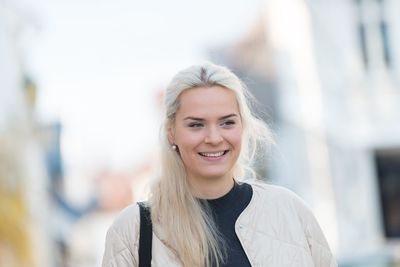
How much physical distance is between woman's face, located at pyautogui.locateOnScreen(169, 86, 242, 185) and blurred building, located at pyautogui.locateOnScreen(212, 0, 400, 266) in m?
15.3

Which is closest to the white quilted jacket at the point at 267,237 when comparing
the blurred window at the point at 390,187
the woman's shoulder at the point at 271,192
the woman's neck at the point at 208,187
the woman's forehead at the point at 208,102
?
the woman's shoulder at the point at 271,192

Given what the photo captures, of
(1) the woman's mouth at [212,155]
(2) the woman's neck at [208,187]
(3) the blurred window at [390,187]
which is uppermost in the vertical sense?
(1) the woman's mouth at [212,155]

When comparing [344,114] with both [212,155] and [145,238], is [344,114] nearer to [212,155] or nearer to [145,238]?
[212,155]

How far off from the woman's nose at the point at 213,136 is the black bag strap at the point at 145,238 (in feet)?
1.06

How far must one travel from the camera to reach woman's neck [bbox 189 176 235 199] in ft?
10.7

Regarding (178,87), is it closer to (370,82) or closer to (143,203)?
(143,203)

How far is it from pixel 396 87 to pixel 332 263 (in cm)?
1583

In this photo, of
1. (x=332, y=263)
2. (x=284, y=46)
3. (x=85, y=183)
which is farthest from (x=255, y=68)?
(x=332, y=263)

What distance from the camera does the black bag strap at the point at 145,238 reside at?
311 cm

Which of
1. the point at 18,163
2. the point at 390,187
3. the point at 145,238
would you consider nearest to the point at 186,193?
the point at 145,238

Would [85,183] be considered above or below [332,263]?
below

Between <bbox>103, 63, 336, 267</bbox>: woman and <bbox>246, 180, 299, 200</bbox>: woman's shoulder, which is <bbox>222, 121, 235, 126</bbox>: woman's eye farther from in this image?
Result: <bbox>246, 180, 299, 200</bbox>: woman's shoulder

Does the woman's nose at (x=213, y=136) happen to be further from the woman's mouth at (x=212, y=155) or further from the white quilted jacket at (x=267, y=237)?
the white quilted jacket at (x=267, y=237)

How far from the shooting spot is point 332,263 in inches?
131
